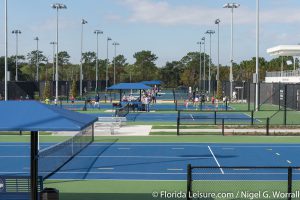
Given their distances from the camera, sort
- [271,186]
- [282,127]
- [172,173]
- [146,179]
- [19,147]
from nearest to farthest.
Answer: [271,186] → [146,179] → [172,173] → [19,147] → [282,127]

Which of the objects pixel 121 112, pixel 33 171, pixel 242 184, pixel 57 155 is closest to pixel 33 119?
pixel 33 171

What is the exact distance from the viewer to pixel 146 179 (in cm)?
1645

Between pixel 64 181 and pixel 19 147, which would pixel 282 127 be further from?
pixel 64 181

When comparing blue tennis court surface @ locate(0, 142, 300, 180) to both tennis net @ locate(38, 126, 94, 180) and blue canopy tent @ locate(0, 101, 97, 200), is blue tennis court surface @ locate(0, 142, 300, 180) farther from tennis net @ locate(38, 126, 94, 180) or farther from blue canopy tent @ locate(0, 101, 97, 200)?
blue canopy tent @ locate(0, 101, 97, 200)

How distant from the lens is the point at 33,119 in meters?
9.98

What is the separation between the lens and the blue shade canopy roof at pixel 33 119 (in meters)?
9.55

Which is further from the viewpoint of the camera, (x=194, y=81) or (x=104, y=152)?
(x=194, y=81)

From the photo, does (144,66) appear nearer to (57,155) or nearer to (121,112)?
(121,112)

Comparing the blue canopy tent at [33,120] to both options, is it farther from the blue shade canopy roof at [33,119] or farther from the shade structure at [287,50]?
the shade structure at [287,50]

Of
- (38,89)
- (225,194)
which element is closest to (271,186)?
(225,194)

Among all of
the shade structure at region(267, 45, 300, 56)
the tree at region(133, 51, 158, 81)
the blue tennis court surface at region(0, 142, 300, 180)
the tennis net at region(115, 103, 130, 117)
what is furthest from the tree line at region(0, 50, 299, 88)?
the blue tennis court surface at region(0, 142, 300, 180)

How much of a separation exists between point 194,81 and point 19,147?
11369 cm

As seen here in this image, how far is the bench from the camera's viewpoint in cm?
1173

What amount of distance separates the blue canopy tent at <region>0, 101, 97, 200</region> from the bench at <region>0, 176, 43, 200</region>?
89 centimetres
